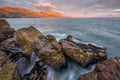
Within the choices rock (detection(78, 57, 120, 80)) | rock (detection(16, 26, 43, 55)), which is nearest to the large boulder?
rock (detection(16, 26, 43, 55))

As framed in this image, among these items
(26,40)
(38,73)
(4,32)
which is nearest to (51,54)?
(38,73)

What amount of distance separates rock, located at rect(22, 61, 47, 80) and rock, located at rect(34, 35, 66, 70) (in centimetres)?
65

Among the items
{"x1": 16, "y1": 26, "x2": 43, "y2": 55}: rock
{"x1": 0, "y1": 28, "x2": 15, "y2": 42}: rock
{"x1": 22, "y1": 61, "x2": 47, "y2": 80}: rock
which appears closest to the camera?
{"x1": 22, "y1": 61, "x2": 47, "y2": 80}: rock

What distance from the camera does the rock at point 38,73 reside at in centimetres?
1002

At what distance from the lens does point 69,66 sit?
1170 centimetres

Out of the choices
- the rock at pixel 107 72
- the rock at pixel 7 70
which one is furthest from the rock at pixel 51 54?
the rock at pixel 107 72

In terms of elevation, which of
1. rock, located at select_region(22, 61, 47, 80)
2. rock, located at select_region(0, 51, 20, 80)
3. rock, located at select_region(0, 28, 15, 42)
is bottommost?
rock, located at select_region(22, 61, 47, 80)

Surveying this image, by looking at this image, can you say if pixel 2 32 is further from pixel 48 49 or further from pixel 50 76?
pixel 50 76

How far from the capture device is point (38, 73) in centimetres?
1041

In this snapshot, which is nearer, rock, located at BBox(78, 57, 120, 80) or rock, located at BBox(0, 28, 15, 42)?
rock, located at BBox(78, 57, 120, 80)

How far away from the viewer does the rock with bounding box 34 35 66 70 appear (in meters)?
10.8

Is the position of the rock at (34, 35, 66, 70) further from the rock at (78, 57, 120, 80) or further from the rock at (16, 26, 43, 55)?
the rock at (78, 57, 120, 80)

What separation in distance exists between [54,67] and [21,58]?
4.14m

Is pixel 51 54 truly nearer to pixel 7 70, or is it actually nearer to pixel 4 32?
pixel 7 70
